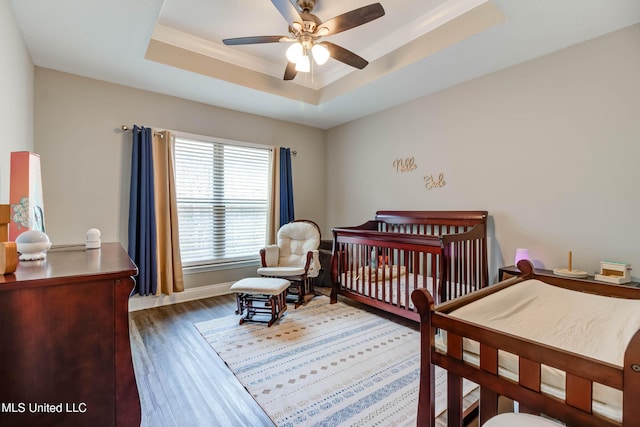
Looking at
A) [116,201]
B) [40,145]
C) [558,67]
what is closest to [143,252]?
[116,201]

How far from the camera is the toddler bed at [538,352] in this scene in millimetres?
910

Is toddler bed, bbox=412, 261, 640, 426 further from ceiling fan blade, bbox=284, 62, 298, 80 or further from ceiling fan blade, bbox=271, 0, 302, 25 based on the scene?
ceiling fan blade, bbox=284, 62, 298, 80

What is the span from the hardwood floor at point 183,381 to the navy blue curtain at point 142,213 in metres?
0.51

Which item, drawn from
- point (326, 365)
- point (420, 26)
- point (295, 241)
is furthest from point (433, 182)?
point (326, 365)

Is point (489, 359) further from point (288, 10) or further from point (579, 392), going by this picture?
point (288, 10)

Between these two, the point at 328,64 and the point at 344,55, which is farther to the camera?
the point at 328,64

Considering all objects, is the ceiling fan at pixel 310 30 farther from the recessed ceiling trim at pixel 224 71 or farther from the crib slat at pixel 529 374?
the crib slat at pixel 529 374

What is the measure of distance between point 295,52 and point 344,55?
402mm

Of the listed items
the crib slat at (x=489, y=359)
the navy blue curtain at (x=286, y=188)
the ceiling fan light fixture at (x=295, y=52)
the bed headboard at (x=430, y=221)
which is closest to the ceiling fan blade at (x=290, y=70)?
the ceiling fan light fixture at (x=295, y=52)

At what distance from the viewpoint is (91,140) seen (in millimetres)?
3043

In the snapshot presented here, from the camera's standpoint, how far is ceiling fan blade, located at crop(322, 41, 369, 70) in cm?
223

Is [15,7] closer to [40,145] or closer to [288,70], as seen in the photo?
[40,145]

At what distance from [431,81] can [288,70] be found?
60.7 inches

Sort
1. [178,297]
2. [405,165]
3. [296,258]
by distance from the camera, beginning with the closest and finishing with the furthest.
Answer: [178,297] → [405,165] → [296,258]
